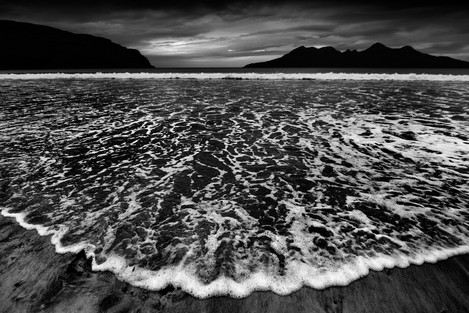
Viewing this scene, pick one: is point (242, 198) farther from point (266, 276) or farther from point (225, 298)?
point (225, 298)

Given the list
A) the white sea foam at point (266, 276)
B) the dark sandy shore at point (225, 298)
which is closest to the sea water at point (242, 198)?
the white sea foam at point (266, 276)

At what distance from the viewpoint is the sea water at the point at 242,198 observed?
396cm

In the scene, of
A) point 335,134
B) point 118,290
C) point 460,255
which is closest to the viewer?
point 118,290

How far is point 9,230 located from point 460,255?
7.90 meters

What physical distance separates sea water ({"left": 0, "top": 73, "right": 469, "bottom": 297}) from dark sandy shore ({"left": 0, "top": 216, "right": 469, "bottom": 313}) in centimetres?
15

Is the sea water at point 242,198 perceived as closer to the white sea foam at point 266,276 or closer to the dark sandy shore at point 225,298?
the white sea foam at point 266,276

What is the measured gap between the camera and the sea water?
396cm

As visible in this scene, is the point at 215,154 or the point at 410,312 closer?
the point at 410,312

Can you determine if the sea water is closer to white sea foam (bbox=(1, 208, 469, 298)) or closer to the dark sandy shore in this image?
white sea foam (bbox=(1, 208, 469, 298))

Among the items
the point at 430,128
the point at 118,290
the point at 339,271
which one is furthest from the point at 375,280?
the point at 430,128

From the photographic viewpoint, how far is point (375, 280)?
3.63 metres

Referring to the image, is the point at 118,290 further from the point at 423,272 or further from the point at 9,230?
the point at 423,272

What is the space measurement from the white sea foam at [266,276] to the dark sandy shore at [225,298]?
9 centimetres

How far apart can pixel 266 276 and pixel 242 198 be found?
243cm
